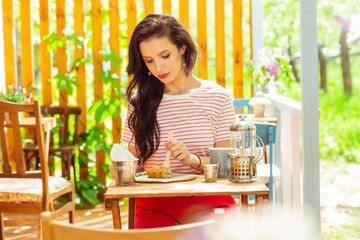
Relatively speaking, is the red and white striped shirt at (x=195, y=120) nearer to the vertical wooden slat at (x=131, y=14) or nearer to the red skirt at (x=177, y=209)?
the red skirt at (x=177, y=209)

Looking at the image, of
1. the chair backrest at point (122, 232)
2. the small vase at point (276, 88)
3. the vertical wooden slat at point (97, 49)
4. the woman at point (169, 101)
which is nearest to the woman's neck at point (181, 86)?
the woman at point (169, 101)

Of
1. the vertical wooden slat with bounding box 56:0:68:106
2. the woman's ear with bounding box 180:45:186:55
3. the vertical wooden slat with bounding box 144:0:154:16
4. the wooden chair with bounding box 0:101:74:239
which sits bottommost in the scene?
the wooden chair with bounding box 0:101:74:239

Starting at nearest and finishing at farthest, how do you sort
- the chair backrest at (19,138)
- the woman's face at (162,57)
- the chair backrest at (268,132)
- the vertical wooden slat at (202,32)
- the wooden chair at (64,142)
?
1. the woman's face at (162,57)
2. the chair backrest at (19,138)
3. the chair backrest at (268,132)
4. the wooden chair at (64,142)
5. the vertical wooden slat at (202,32)

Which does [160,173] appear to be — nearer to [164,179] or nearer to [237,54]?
[164,179]

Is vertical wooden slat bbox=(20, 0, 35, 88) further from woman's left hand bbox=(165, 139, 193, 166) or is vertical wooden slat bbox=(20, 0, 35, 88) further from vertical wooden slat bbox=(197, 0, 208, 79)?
woman's left hand bbox=(165, 139, 193, 166)

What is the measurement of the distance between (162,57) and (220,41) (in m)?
2.76

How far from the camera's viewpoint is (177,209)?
71.6 inches

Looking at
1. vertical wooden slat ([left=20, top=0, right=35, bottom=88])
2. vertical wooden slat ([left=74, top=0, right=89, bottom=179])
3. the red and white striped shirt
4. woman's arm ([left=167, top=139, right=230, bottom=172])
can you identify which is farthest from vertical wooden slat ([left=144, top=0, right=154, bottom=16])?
woman's arm ([left=167, top=139, right=230, bottom=172])

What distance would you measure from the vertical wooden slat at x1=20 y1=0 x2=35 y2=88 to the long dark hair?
2.63 metres

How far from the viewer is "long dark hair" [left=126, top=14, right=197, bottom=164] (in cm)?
203

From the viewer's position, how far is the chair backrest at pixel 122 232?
943 mm

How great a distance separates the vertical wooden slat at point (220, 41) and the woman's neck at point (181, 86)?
255 cm

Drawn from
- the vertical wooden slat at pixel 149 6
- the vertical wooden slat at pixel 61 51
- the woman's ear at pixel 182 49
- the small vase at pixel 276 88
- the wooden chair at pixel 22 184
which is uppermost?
the vertical wooden slat at pixel 149 6

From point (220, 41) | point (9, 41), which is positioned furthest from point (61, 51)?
point (220, 41)
